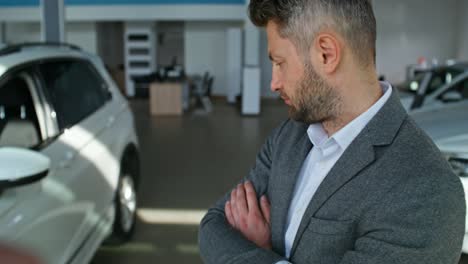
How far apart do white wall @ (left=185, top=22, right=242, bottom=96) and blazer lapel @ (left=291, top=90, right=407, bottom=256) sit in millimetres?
14232

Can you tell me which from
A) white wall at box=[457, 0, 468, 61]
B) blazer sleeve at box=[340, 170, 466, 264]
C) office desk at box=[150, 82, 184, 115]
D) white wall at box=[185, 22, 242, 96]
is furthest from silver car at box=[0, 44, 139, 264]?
white wall at box=[457, 0, 468, 61]

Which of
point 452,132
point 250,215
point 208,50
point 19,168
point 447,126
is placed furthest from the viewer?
point 208,50

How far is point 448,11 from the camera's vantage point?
50.1ft

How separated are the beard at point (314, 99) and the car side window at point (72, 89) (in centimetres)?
204

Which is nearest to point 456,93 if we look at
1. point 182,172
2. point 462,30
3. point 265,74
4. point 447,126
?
point 447,126

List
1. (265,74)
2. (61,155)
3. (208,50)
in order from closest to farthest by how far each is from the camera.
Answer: (61,155) → (265,74) → (208,50)

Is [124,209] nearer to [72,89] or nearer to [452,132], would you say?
[72,89]

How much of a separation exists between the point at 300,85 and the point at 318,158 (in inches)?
8.4

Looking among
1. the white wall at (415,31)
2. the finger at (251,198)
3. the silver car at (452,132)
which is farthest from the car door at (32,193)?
the white wall at (415,31)

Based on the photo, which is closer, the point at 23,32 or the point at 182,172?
the point at 182,172

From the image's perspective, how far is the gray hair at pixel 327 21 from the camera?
1.01 m

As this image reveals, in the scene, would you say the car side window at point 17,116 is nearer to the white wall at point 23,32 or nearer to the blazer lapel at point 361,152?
the blazer lapel at point 361,152

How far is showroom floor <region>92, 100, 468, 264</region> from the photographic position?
3.71 metres

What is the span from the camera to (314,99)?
3.51ft
